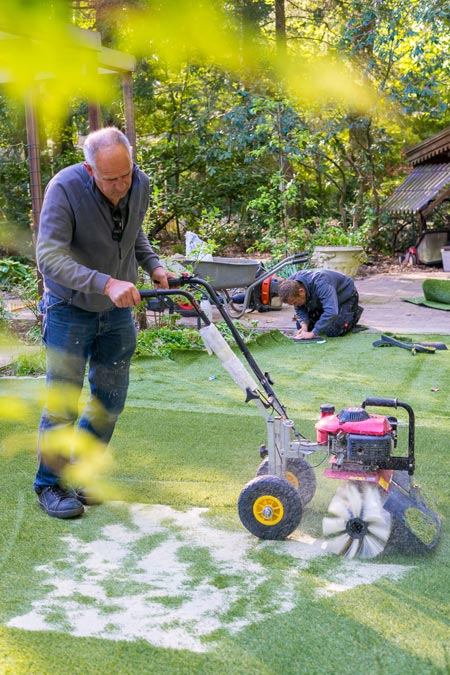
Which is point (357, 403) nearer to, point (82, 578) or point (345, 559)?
point (345, 559)

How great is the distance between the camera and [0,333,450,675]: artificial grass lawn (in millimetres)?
2195

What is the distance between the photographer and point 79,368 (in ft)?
10.3

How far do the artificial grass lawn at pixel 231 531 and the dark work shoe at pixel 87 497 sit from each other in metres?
0.07

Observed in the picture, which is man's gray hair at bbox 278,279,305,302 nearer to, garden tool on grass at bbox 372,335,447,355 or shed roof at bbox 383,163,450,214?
garden tool on grass at bbox 372,335,447,355

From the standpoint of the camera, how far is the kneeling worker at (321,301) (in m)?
6.92

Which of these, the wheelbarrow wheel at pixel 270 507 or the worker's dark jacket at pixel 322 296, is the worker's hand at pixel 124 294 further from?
the worker's dark jacket at pixel 322 296

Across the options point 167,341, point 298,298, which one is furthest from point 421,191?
point 167,341

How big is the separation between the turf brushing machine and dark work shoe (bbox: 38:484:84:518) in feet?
2.37

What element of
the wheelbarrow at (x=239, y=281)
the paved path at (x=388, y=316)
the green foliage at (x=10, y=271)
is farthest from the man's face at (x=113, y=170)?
the wheelbarrow at (x=239, y=281)

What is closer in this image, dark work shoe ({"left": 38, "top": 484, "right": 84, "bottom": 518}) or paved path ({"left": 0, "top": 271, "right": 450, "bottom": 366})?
dark work shoe ({"left": 38, "top": 484, "right": 84, "bottom": 518})

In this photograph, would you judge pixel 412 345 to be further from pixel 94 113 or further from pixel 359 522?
pixel 359 522

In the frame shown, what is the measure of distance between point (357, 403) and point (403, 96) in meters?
8.36

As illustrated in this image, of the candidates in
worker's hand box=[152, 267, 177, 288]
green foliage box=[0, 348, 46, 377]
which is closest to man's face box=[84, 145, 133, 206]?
worker's hand box=[152, 267, 177, 288]

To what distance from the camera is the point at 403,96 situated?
39.8 feet
